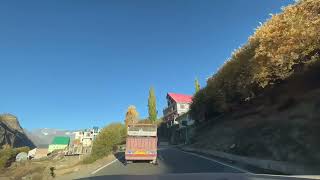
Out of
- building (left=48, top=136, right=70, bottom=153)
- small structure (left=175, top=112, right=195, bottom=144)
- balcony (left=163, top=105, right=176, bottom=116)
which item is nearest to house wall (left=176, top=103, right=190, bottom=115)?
balcony (left=163, top=105, right=176, bottom=116)

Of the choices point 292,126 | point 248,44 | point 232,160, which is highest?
point 248,44

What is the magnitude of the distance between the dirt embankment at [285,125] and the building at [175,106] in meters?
60.1

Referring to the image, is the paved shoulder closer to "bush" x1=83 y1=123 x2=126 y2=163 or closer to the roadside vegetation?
the roadside vegetation

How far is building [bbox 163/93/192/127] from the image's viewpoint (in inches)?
4058

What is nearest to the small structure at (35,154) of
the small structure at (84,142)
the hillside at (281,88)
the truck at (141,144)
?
the small structure at (84,142)

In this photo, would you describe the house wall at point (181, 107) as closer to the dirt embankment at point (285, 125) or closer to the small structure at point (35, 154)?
the small structure at point (35, 154)

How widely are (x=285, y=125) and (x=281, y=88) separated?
401 cm

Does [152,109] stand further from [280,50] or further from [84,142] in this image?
[280,50]

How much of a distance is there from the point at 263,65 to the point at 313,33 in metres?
5.93

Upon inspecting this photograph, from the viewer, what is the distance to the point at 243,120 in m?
43.2

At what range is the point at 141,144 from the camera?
109ft

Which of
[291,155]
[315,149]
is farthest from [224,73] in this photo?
[315,149]

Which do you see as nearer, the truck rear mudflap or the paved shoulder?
the paved shoulder

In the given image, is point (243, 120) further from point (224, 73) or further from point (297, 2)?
point (297, 2)
